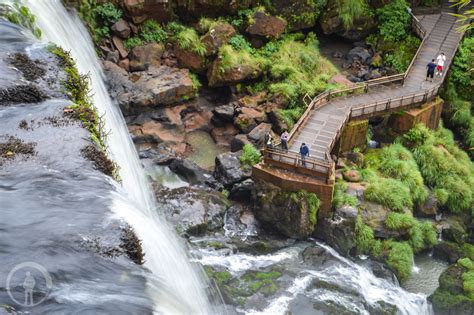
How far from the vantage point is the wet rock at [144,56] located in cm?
2332

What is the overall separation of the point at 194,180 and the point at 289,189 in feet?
14.4

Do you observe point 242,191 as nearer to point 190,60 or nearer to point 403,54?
point 190,60

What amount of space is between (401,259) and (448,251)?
2170mm

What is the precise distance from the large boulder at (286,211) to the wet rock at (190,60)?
28.3 ft

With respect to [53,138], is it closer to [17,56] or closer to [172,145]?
[17,56]

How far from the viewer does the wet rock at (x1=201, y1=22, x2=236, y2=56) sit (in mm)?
24000

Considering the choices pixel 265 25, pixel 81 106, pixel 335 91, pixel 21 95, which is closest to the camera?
pixel 21 95

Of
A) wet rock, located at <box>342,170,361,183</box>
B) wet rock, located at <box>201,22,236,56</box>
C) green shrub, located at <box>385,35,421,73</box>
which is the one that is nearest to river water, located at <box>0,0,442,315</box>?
wet rock, located at <box>342,170,361,183</box>

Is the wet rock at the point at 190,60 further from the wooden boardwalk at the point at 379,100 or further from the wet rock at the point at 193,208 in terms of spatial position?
the wet rock at the point at 193,208

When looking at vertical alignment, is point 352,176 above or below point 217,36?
below

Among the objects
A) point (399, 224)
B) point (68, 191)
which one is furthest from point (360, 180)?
point (68, 191)

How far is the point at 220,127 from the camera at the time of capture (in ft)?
75.2

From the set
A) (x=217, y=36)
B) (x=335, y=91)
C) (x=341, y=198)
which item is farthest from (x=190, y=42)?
(x=341, y=198)

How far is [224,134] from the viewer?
2258cm
